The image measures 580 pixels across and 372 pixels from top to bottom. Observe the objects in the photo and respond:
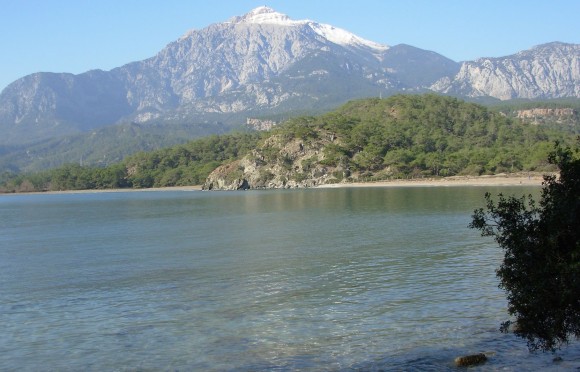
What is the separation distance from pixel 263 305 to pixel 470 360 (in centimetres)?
1094

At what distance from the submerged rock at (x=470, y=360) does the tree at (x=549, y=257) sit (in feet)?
9.82

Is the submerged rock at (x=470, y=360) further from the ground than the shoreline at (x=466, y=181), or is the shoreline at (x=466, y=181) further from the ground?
the shoreline at (x=466, y=181)

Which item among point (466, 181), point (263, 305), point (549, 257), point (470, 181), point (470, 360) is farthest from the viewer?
point (466, 181)

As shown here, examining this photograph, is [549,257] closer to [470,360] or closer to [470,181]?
[470,360]

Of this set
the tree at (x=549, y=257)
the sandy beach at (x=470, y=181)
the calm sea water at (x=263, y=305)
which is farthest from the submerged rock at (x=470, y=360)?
the sandy beach at (x=470, y=181)

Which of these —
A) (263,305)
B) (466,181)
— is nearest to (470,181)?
(466,181)

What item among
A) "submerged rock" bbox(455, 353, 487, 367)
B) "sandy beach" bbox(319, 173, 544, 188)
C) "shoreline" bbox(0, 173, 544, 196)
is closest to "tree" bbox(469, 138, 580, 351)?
"submerged rock" bbox(455, 353, 487, 367)

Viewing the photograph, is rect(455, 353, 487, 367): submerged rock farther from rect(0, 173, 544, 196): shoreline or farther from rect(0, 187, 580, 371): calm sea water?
rect(0, 173, 544, 196): shoreline

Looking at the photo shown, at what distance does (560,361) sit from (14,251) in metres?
→ 47.9

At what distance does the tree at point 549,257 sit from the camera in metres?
13.9

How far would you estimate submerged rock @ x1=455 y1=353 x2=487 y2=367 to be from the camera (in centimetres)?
1819

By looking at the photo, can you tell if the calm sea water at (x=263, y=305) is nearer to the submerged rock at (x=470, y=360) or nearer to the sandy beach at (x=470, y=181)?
the submerged rock at (x=470, y=360)

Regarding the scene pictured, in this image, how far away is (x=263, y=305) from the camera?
26969 millimetres

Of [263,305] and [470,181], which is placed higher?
[470,181]
